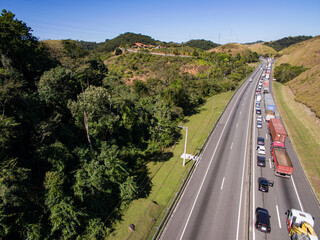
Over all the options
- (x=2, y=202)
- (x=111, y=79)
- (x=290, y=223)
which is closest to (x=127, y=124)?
(x=111, y=79)

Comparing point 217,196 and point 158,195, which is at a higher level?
point 217,196

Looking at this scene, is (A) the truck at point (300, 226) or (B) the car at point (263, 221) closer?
(A) the truck at point (300, 226)

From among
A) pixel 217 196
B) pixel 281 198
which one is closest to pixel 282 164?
pixel 281 198

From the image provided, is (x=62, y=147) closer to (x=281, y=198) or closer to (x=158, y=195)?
(x=158, y=195)

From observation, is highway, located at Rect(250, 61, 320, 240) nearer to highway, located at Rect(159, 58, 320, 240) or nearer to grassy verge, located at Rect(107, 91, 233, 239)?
highway, located at Rect(159, 58, 320, 240)

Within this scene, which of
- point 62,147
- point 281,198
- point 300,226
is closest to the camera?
point 300,226

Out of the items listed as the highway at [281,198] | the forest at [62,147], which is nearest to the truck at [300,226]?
the highway at [281,198]

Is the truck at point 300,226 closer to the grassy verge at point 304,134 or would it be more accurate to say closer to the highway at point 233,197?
the highway at point 233,197
